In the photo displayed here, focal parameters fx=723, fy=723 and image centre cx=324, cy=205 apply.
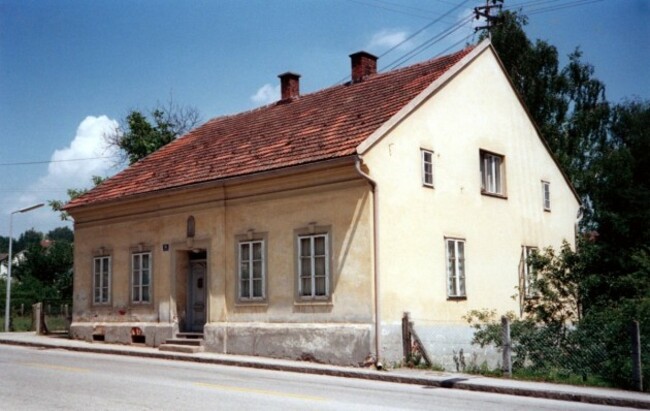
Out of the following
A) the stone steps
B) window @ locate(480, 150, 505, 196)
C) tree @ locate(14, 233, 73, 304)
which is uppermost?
window @ locate(480, 150, 505, 196)

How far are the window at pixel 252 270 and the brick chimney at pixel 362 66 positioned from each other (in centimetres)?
716

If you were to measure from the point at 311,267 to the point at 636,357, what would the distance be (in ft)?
25.4

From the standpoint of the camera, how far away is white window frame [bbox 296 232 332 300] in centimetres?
1738

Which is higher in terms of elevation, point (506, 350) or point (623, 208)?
point (623, 208)

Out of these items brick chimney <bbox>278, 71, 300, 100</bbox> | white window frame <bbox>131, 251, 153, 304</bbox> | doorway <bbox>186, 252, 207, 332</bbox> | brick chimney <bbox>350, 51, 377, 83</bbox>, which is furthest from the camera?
brick chimney <bbox>278, 71, 300, 100</bbox>

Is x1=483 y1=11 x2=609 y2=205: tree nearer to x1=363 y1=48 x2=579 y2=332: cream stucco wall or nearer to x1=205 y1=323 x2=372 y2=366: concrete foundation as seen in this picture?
x1=363 y1=48 x2=579 y2=332: cream stucco wall

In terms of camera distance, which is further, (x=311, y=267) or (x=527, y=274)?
(x=527, y=274)

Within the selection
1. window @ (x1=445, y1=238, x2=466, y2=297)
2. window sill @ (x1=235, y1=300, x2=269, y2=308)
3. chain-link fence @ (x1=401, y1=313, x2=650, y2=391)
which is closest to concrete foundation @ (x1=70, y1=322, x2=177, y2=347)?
window sill @ (x1=235, y1=300, x2=269, y2=308)

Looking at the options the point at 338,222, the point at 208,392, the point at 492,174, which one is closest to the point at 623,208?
the point at 492,174

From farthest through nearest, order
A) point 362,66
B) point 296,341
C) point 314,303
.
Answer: point 362,66, point 296,341, point 314,303

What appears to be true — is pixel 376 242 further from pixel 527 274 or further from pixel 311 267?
pixel 527 274

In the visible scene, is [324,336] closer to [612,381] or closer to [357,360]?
[357,360]

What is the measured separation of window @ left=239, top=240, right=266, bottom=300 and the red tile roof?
6.52ft

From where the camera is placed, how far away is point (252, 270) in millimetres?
19172
